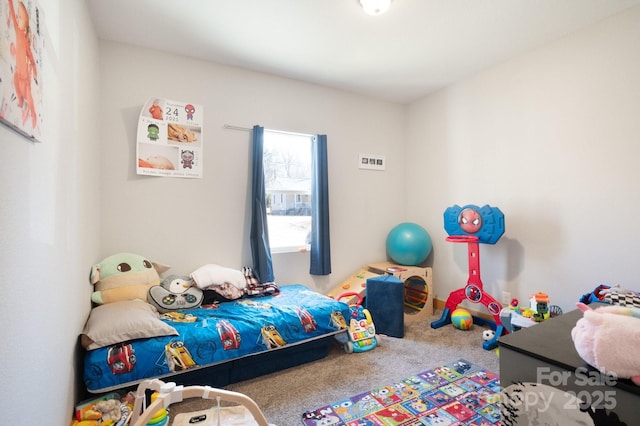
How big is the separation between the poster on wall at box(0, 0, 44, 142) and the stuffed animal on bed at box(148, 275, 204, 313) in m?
1.42

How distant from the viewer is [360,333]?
2436 mm

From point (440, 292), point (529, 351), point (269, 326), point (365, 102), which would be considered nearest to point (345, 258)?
point (440, 292)

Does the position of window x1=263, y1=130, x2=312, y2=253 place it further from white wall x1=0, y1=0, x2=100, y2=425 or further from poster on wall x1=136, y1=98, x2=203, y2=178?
white wall x1=0, y1=0, x2=100, y2=425

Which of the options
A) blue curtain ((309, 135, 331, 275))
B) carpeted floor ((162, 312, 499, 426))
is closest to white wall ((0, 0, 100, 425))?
carpeted floor ((162, 312, 499, 426))

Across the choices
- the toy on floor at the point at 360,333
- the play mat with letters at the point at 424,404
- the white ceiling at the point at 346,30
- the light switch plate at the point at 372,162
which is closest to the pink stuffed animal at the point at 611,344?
the play mat with letters at the point at 424,404

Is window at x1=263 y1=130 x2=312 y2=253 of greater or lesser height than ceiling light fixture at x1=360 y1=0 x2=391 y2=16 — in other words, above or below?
below

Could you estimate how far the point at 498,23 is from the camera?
2184 mm

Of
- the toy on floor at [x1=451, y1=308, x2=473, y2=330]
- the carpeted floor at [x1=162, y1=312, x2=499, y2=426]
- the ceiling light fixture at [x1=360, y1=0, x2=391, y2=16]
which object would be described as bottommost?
the carpeted floor at [x1=162, y1=312, x2=499, y2=426]

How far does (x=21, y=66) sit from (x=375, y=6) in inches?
72.1

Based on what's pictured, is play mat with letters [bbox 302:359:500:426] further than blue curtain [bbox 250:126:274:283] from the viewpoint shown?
No

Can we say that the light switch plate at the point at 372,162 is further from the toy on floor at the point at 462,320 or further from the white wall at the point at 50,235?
the white wall at the point at 50,235

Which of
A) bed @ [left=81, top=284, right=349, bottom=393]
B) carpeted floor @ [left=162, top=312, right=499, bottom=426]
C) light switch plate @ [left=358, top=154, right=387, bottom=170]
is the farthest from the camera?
light switch plate @ [left=358, top=154, right=387, bottom=170]

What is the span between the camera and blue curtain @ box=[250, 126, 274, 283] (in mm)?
2719

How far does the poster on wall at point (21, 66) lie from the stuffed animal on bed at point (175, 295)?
1.42m
